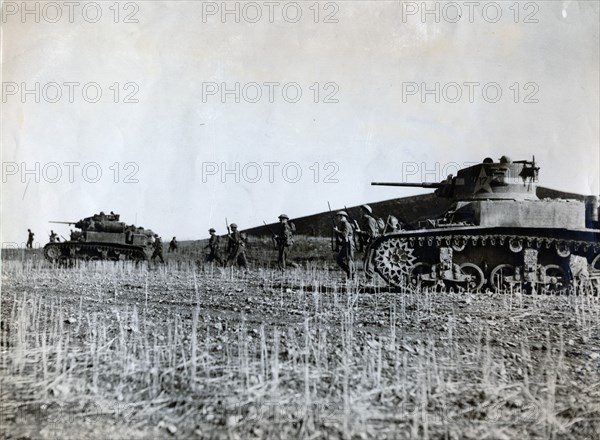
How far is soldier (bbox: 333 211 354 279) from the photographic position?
8262 millimetres

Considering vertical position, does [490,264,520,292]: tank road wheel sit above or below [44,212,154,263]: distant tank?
below

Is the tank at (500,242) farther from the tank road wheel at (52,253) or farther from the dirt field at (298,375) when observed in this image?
the tank road wheel at (52,253)

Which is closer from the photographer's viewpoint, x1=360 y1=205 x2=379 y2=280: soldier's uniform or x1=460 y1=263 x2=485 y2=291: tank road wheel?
x1=460 y1=263 x2=485 y2=291: tank road wheel

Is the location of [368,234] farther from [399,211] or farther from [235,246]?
[399,211]

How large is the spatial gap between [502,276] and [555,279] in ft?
2.54

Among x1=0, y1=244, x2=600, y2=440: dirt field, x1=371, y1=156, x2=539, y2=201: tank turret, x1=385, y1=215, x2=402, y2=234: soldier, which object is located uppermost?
x1=371, y1=156, x2=539, y2=201: tank turret

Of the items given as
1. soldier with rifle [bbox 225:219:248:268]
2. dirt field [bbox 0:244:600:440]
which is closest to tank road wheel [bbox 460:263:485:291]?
dirt field [bbox 0:244:600:440]

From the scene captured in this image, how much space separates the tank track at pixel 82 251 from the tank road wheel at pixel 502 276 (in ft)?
35.1

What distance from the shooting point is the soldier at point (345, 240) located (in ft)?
27.1

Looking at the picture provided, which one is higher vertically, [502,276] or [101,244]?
[101,244]

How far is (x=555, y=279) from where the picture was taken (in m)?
7.35

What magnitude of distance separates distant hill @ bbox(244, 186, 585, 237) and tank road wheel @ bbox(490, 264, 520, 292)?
32.8 feet

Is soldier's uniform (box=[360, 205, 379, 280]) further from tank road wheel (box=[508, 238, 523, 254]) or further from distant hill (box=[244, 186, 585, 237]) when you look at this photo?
distant hill (box=[244, 186, 585, 237])

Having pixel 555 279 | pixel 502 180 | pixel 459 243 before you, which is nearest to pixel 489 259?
pixel 459 243
